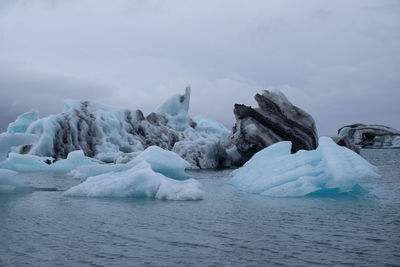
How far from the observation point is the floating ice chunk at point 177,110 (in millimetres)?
43406

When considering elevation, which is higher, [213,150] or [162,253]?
[213,150]

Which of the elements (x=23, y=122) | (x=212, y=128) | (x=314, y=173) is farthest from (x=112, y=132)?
(x=314, y=173)

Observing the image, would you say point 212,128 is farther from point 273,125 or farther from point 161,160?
point 161,160

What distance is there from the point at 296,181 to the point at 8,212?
805cm

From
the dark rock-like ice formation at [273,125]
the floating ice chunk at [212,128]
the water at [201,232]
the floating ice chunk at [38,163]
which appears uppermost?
the floating ice chunk at [212,128]

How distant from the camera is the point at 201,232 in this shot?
25.5 feet

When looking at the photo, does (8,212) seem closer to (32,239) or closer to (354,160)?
(32,239)

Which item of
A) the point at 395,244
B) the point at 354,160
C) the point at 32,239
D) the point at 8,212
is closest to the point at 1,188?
the point at 8,212

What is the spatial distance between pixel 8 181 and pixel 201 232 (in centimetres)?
969

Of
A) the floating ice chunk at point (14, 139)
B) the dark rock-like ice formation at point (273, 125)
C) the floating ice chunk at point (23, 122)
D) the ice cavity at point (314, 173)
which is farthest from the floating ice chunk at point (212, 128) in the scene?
the ice cavity at point (314, 173)

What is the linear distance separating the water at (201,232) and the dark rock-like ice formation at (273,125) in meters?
17.0

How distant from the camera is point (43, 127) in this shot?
32.2 m

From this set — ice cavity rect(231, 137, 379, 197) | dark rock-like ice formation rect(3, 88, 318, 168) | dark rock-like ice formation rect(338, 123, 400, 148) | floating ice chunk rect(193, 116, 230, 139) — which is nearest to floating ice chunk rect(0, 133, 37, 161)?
ice cavity rect(231, 137, 379, 197)

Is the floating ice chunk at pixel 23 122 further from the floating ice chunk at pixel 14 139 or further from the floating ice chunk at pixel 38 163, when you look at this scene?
the floating ice chunk at pixel 14 139
